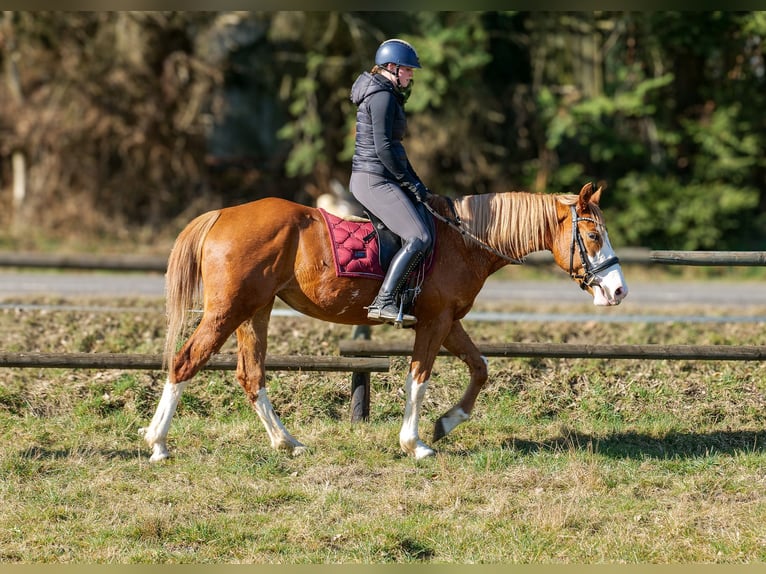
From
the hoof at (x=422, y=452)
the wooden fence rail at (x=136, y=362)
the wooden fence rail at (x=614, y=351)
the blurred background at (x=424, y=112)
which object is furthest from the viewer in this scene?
the blurred background at (x=424, y=112)

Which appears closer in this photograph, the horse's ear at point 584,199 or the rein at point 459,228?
the horse's ear at point 584,199

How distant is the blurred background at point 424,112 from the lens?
66.3 ft

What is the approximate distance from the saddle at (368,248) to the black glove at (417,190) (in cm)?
8

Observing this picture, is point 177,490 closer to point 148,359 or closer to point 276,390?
Answer: point 148,359

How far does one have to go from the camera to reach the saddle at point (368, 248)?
271 inches

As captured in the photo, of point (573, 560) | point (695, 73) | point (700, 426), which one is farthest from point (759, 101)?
point (573, 560)

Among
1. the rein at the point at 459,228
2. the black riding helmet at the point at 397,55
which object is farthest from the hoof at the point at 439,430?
→ the black riding helmet at the point at 397,55

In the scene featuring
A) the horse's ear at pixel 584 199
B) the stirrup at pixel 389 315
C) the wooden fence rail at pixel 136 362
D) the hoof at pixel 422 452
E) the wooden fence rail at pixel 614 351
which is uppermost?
the horse's ear at pixel 584 199

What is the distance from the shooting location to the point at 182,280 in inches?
270

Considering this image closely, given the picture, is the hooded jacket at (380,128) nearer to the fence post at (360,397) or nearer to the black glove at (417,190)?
the black glove at (417,190)

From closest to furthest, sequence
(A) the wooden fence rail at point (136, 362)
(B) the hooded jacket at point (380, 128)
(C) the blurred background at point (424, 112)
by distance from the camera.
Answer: (B) the hooded jacket at point (380, 128) → (A) the wooden fence rail at point (136, 362) → (C) the blurred background at point (424, 112)

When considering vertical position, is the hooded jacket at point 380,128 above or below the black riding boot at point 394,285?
above

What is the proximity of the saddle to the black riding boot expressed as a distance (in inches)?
3.7

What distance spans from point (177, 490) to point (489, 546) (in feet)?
6.93
